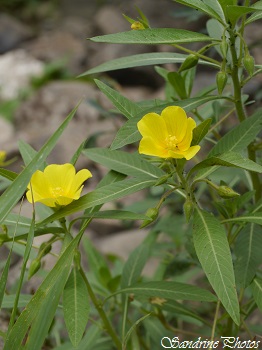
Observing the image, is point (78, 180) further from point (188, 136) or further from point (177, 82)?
point (177, 82)

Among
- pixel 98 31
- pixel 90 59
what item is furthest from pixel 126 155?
pixel 98 31

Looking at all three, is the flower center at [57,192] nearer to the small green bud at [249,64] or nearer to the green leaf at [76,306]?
the green leaf at [76,306]

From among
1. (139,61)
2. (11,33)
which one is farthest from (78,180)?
(11,33)

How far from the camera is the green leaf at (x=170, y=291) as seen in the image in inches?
48.8

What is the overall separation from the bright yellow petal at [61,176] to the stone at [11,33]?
516cm

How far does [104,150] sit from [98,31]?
4.73m

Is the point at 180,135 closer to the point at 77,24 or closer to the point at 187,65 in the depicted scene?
the point at 187,65

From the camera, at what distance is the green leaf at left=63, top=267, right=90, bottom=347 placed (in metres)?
1.07

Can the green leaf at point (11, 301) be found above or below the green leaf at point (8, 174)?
below

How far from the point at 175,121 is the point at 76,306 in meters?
0.38

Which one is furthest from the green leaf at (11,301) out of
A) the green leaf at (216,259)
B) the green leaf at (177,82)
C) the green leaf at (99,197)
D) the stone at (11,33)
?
the stone at (11,33)

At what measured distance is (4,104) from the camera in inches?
191

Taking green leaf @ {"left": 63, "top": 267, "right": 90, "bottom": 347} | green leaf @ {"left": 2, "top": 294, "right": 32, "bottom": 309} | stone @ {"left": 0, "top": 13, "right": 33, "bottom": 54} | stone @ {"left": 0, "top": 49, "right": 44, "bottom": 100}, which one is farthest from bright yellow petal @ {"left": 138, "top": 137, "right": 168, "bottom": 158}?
stone @ {"left": 0, "top": 13, "right": 33, "bottom": 54}

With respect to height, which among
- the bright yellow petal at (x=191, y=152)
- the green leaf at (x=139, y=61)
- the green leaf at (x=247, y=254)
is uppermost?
the green leaf at (x=139, y=61)
